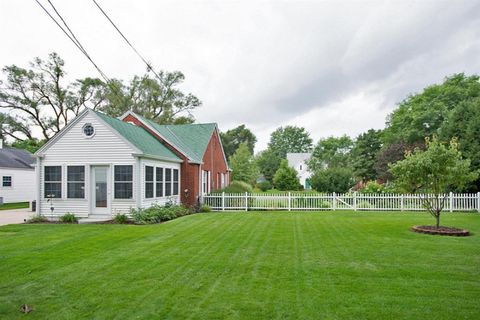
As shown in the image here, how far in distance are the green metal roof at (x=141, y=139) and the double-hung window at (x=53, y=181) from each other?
301 cm

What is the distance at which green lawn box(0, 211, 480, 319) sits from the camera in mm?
4195

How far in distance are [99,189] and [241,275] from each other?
10.2 m

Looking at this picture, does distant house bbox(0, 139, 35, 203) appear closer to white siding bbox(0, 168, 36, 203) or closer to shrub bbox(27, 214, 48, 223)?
white siding bbox(0, 168, 36, 203)

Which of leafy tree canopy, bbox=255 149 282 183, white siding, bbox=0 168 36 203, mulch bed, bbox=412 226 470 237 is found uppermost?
leafy tree canopy, bbox=255 149 282 183

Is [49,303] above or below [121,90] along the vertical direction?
below

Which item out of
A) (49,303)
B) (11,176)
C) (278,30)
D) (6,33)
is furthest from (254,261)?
(11,176)

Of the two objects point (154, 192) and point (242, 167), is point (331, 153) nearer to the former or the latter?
point (242, 167)

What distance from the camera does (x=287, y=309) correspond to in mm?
4180

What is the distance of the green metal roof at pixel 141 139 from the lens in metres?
13.6

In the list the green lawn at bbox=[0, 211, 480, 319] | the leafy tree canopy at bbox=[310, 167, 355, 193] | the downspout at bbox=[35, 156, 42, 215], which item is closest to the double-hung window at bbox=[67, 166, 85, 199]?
the downspout at bbox=[35, 156, 42, 215]

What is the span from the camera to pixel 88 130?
13.6m

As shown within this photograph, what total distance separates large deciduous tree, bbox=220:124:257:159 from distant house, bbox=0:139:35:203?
4105 centimetres

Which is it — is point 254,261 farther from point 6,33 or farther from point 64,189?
point 64,189

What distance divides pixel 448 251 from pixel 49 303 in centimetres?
823
